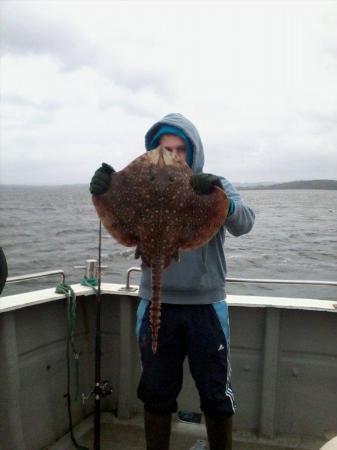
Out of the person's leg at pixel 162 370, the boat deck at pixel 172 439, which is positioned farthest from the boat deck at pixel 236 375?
the person's leg at pixel 162 370

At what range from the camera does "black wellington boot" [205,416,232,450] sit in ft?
9.23

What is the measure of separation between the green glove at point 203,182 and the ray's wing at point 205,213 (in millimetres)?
27

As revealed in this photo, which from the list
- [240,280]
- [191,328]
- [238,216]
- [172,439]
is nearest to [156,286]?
[191,328]

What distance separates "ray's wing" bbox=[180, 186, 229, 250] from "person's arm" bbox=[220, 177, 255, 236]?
0.29 m

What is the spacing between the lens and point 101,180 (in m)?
2.37

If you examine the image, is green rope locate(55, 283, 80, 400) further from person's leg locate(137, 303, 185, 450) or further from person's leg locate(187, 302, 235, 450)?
person's leg locate(187, 302, 235, 450)

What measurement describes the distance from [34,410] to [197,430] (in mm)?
1539

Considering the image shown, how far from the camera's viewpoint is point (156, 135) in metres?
2.96

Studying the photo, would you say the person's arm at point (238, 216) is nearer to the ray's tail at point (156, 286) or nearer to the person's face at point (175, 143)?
the person's face at point (175, 143)

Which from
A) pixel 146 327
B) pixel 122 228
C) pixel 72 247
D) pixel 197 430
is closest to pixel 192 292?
pixel 146 327

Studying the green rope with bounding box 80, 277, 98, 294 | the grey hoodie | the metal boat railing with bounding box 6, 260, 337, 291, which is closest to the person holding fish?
the grey hoodie

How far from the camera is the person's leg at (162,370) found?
2.80 m

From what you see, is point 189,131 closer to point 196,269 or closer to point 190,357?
point 196,269

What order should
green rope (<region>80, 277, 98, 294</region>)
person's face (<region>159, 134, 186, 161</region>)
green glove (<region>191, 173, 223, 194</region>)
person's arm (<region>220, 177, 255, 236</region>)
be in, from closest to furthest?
green glove (<region>191, 173, 223, 194</region>) < person's arm (<region>220, 177, 255, 236</region>) < person's face (<region>159, 134, 186, 161</region>) < green rope (<region>80, 277, 98, 294</region>)
